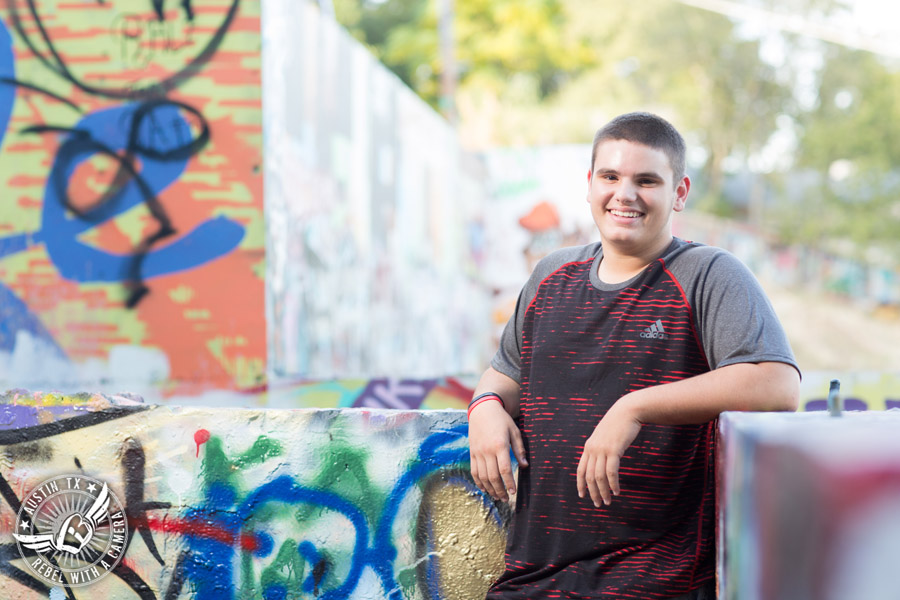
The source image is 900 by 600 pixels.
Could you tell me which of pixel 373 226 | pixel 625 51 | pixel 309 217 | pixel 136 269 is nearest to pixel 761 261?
pixel 625 51

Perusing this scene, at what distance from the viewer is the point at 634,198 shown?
7.41ft

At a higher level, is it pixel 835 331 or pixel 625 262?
pixel 625 262

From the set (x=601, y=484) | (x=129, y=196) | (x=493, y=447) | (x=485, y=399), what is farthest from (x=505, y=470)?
(x=129, y=196)

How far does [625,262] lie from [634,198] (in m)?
0.16

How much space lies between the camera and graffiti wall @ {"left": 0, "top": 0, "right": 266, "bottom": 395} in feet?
18.7

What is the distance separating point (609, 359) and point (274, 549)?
3.58 ft

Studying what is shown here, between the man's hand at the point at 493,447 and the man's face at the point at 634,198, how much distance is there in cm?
51

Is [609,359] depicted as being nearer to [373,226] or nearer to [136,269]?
[136,269]

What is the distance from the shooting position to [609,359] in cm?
221

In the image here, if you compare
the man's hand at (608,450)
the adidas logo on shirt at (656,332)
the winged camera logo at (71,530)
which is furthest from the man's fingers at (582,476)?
the winged camera logo at (71,530)

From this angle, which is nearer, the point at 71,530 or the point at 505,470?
the point at 505,470

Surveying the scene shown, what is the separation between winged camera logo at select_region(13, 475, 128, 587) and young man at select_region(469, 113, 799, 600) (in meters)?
1.07

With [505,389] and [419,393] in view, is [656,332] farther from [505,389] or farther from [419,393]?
[419,393]

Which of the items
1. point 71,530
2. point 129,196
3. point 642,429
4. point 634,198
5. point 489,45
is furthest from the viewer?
point 489,45
